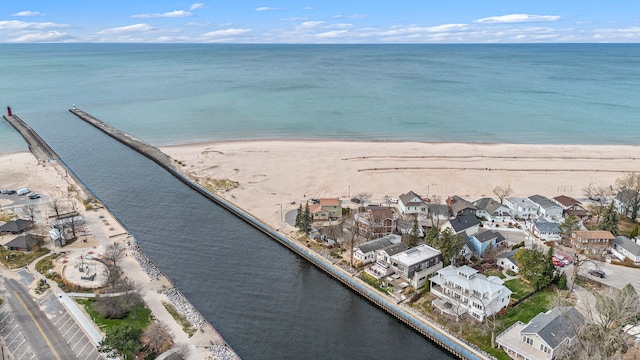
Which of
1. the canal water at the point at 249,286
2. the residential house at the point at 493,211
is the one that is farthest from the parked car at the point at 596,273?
the canal water at the point at 249,286

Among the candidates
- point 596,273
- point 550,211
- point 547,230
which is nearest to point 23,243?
point 547,230

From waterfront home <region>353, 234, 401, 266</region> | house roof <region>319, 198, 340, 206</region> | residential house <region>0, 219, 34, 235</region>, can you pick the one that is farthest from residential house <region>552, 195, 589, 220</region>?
residential house <region>0, 219, 34, 235</region>

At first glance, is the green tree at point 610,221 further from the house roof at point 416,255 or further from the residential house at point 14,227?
the residential house at point 14,227

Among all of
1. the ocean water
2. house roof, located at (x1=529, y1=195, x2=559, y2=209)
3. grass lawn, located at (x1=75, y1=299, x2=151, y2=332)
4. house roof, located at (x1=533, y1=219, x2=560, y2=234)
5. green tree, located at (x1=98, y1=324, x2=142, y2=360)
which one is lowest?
house roof, located at (x1=533, y1=219, x2=560, y2=234)

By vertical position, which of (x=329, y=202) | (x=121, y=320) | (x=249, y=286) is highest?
(x=329, y=202)

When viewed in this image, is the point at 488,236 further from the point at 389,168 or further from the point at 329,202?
the point at 389,168

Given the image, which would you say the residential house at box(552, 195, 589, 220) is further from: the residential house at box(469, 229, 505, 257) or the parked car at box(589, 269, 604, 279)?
the parked car at box(589, 269, 604, 279)
